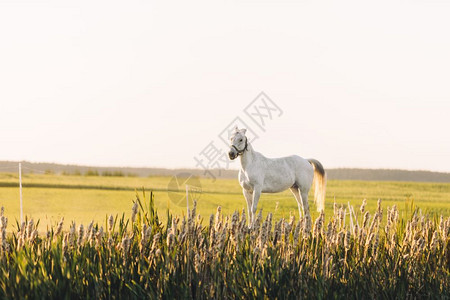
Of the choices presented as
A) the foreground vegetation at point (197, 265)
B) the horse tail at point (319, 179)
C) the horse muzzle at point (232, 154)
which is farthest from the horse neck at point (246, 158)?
the foreground vegetation at point (197, 265)

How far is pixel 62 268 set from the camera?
396 centimetres

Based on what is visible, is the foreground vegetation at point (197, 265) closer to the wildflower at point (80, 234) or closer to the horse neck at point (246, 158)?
the wildflower at point (80, 234)

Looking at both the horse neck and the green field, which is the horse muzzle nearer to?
the horse neck

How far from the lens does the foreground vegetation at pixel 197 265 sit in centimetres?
399

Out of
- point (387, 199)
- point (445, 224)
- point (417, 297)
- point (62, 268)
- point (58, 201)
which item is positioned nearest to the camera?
point (62, 268)

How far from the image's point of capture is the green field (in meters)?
15.0

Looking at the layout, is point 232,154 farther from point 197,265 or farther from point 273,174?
point 197,265

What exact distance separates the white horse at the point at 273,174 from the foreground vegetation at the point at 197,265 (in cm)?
572

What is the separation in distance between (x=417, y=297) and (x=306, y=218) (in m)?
1.35

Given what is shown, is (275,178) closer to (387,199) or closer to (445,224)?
(445,224)

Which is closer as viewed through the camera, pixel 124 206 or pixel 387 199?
pixel 124 206

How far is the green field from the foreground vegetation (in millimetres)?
8178

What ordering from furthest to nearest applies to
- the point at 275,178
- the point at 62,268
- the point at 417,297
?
1. the point at 275,178
2. the point at 417,297
3. the point at 62,268

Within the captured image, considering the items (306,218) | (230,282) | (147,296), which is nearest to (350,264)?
(306,218)
